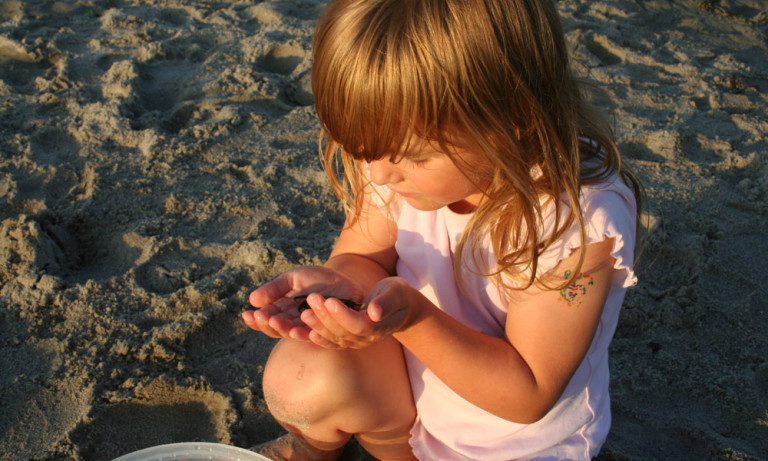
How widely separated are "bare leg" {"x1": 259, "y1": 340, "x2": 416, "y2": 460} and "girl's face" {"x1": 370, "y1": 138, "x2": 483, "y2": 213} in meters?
0.41

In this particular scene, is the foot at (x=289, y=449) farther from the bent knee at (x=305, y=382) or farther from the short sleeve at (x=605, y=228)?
the short sleeve at (x=605, y=228)

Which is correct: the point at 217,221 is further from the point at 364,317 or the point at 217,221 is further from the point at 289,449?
the point at 364,317

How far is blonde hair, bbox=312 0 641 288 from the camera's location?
3.24 feet

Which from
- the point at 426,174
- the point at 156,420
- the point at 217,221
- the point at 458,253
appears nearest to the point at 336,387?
the point at 458,253

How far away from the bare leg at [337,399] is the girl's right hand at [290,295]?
122 mm

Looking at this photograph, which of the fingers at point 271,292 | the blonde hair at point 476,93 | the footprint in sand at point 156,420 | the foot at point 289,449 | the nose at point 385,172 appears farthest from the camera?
the footprint in sand at point 156,420

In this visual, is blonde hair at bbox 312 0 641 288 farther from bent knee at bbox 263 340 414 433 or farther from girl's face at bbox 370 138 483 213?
bent knee at bbox 263 340 414 433

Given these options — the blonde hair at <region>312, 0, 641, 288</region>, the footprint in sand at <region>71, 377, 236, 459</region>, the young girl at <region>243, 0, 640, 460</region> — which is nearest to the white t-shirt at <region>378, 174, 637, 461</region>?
the young girl at <region>243, 0, 640, 460</region>

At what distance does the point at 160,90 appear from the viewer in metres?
3.00

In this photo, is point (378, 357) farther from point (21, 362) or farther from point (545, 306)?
point (21, 362)

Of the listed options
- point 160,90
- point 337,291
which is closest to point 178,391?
point 337,291

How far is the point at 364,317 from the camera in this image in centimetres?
107

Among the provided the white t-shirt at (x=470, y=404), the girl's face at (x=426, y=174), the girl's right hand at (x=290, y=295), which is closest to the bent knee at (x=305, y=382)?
the girl's right hand at (x=290, y=295)

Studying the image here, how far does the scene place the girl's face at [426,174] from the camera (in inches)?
42.3
